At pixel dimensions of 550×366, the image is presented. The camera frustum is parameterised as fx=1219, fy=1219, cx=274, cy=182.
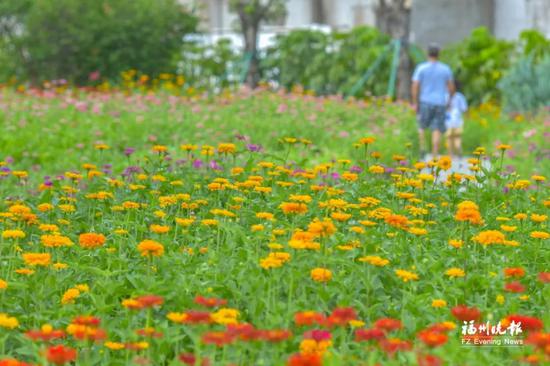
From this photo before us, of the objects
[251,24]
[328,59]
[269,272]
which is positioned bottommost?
[328,59]

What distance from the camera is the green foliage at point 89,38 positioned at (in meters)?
20.8

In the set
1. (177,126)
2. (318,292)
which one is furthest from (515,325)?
(177,126)

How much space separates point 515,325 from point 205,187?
3.28 meters

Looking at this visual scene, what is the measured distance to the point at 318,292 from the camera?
4656 mm

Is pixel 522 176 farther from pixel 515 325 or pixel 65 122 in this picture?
pixel 515 325

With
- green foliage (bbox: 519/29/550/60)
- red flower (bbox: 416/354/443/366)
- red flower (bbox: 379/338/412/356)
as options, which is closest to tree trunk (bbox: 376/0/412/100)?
green foliage (bbox: 519/29/550/60)

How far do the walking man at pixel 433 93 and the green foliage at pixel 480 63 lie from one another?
622 cm

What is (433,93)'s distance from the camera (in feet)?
46.1

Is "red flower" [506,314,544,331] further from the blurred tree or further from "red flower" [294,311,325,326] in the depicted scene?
the blurred tree

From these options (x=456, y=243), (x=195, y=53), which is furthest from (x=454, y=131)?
(x=456, y=243)

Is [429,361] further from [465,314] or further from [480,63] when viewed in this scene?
[480,63]

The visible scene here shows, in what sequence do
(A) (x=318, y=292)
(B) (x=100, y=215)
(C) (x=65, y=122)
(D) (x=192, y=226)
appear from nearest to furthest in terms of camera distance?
(A) (x=318, y=292) → (D) (x=192, y=226) → (B) (x=100, y=215) → (C) (x=65, y=122)

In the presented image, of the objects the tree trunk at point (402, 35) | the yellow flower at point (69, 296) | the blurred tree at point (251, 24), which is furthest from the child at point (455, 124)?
the yellow flower at point (69, 296)

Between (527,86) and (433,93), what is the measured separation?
3.73 m
